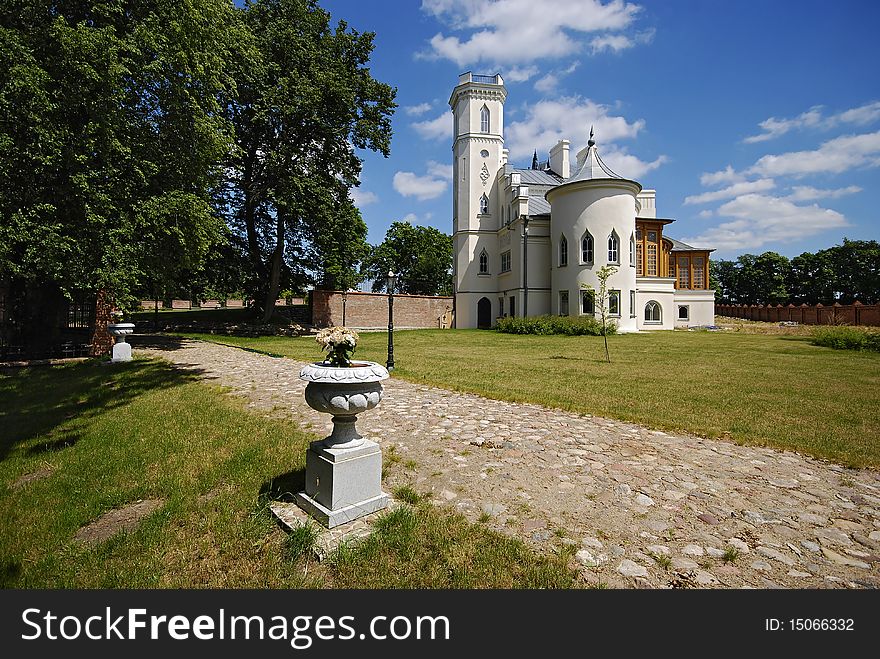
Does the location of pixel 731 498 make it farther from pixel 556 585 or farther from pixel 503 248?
pixel 503 248

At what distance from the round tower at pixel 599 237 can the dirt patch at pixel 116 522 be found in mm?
25569

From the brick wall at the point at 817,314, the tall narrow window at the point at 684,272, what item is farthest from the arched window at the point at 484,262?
the brick wall at the point at 817,314

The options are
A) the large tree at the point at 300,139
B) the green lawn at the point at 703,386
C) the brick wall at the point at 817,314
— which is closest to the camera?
the green lawn at the point at 703,386

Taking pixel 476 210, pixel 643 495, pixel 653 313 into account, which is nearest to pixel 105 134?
pixel 643 495

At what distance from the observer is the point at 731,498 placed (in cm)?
376

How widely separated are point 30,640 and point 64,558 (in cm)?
90

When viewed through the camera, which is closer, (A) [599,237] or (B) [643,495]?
(B) [643,495]

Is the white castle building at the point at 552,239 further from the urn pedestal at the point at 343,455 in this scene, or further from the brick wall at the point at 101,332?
the urn pedestal at the point at 343,455

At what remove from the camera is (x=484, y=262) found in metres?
34.1

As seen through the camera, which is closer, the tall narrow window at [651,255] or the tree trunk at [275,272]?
the tree trunk at [275,272]

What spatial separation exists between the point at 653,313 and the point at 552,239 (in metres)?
12.0

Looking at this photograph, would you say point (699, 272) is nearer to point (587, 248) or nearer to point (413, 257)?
point (587, 248)

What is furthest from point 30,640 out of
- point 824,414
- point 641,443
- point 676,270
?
point 676,270

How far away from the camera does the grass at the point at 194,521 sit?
2764 mm
